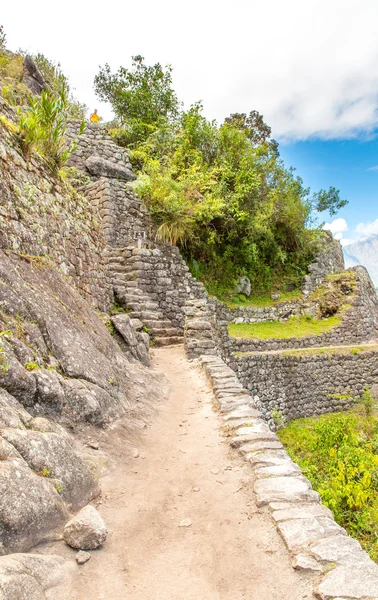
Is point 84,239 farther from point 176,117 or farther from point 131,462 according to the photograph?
point 176,117

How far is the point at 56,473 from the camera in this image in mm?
2541

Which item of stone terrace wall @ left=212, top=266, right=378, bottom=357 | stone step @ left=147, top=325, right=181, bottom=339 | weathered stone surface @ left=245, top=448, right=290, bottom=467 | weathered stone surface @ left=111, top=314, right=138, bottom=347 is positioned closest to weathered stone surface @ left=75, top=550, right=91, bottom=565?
weathered stone surface @ left=245, top=448, right=290, bottom=467

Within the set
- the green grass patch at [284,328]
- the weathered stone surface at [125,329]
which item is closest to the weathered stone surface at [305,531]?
the weathered stone surface at [125,329]

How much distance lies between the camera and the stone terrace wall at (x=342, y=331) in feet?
41.5

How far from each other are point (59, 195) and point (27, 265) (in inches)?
93.1

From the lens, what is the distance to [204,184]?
49.1ft

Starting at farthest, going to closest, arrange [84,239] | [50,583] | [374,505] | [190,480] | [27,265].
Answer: [84,239], [374,505], [27,265], [190,480], [50,583]

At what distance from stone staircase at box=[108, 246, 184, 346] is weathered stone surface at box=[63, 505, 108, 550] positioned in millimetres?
7756

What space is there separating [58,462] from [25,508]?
0.53 metres

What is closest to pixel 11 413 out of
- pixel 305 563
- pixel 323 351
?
pixel 305 563

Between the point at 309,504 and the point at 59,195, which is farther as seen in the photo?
the point at 59,195

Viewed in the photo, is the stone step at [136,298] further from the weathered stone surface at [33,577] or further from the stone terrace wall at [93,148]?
the weathered stone surface at [33,577]

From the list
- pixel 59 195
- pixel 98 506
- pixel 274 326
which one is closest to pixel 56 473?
pixel 98 506

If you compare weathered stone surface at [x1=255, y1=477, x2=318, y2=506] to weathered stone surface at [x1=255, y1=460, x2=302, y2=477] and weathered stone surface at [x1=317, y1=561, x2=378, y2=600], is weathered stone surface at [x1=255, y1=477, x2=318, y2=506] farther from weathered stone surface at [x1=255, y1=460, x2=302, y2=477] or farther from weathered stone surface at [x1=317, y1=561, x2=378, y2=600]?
weathered stone surface at [x1=317, y1=561, x2=378, y2=600]
